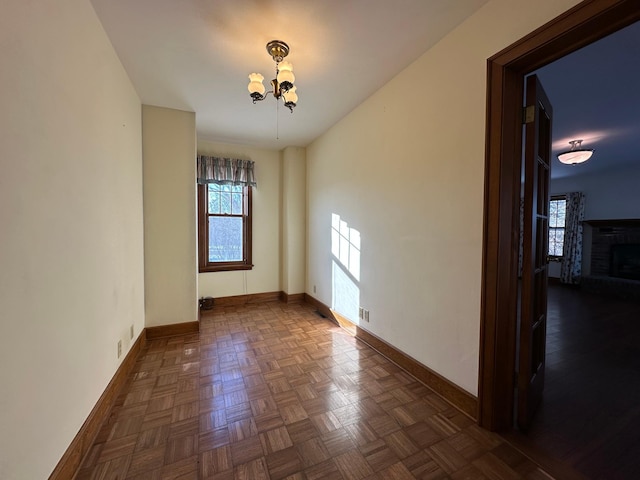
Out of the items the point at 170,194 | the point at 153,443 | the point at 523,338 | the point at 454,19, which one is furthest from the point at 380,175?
the point at 153,443

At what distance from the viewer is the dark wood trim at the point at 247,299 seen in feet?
13.8

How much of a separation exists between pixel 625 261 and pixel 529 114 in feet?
21.6

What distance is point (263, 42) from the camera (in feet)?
6.15

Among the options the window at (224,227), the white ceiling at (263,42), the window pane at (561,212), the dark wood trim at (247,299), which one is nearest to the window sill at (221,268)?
the window at (224,227)

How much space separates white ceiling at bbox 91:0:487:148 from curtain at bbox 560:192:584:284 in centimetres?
648

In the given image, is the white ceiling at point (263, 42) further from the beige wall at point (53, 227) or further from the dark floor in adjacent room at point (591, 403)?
the dark floor in adjacent room at point (591, 403)

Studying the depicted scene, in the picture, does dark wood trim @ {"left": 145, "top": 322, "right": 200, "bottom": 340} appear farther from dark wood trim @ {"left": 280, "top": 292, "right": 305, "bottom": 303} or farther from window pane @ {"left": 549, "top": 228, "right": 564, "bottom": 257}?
window pane @ {"left": 549, "top": 228, "right": 564, "bottom": 257}

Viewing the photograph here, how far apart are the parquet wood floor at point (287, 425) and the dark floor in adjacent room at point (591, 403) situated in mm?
291

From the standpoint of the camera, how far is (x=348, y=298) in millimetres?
3150

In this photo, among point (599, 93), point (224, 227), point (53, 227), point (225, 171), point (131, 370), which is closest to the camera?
point (53, 227)

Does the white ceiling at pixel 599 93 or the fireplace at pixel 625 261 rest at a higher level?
the white ceiling at pixel 599 93

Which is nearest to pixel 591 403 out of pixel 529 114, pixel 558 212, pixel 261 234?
pixel 529 114

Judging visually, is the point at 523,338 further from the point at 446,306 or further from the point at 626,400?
the point at 626,400

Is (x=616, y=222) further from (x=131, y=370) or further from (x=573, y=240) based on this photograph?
(x=131, y=370)
